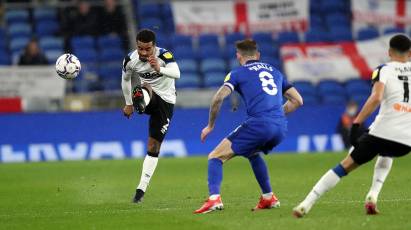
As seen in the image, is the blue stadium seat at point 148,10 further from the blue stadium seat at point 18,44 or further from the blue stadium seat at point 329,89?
the blue stadium seat at point 329,89

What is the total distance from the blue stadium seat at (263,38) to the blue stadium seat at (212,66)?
155cm

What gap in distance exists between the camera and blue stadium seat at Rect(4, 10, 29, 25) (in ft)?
85.9

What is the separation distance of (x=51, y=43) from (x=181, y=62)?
3736mm

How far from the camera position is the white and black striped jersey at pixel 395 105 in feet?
31.9

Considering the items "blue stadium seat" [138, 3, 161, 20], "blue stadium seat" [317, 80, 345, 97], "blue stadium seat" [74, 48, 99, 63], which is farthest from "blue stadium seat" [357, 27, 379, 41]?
"blue stadium seat" [74, 48, 99, 63]

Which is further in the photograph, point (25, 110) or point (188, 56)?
point (188, 56)

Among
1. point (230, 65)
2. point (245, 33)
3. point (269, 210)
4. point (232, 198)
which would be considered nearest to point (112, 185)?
point (232, 198)

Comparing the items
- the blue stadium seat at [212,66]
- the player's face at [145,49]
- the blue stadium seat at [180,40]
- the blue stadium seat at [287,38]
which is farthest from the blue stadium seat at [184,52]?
the player's face at [145,49]

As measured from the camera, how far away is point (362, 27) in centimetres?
2755

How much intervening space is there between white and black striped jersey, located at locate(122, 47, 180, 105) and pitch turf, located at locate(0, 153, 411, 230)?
1.52 meters

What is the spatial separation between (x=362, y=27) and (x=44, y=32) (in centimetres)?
968

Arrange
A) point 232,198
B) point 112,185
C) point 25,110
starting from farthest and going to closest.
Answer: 1. point 25,110
2. point 112,185
3. point 232,198

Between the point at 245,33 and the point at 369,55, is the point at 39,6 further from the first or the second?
the point at 369,55

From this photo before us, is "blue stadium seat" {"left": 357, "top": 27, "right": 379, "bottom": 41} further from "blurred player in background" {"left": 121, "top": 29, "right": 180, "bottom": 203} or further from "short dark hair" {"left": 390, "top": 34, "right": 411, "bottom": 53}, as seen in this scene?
"short dark hair" {"left": 390, "top": 34, "right": 411, "bottom": 53}
